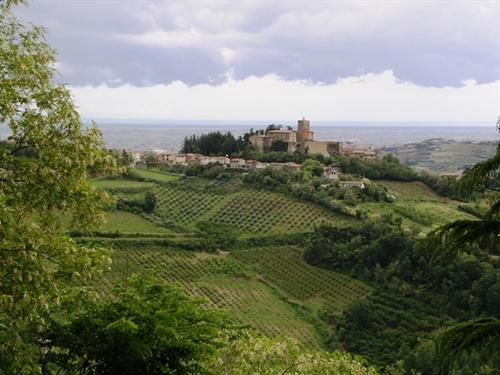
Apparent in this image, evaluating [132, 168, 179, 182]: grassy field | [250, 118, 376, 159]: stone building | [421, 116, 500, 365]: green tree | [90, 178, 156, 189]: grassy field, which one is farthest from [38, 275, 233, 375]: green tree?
[250, 118, 376, 159]: stone building

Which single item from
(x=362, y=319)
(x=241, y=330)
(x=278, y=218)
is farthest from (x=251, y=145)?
(x=241, y=330)

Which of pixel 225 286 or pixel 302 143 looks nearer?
pixel 225 286

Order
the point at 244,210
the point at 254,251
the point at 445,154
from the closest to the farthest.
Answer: the point at 254,251, the point at 244,210, the point at 445,154

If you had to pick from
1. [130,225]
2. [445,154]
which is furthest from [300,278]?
[445,154]

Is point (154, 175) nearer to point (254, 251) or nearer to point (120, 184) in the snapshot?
point (120, 184)

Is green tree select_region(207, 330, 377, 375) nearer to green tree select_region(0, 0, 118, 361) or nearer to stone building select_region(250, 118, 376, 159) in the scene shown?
green tree select_region(0, 0, 118, 361)

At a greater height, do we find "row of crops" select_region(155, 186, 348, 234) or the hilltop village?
the hilltop village

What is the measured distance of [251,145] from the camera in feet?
226

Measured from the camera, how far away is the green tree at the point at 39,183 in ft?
20.8

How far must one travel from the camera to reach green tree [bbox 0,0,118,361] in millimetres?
6332

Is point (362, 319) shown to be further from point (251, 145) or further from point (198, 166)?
point (251, 145)

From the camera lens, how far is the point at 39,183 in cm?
662

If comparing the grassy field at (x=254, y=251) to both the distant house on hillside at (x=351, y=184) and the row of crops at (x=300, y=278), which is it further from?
the distant house on hillside at (x=351, y=184)

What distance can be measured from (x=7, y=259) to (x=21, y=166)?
112 cm
